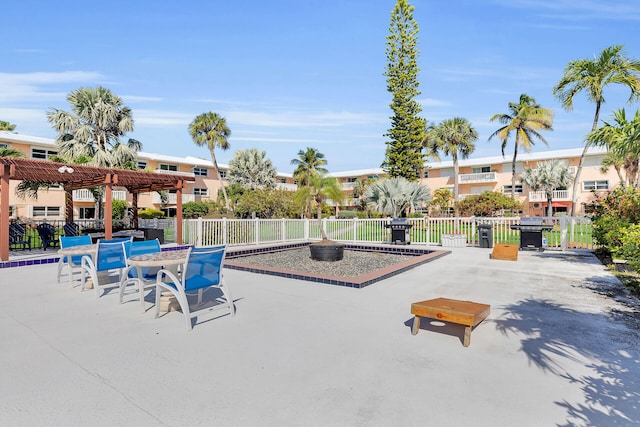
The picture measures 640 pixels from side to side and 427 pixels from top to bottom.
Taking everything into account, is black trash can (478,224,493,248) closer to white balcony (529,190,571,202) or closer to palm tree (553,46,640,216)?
palm tree (553,46,640,216)

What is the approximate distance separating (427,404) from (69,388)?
273 centimetres

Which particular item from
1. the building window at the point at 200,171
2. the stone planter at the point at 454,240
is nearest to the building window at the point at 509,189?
the stone planter at the point at 454,240

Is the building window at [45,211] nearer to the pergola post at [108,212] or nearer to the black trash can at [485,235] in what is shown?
the pergola post at [108,212]

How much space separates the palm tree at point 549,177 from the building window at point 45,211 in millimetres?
43026

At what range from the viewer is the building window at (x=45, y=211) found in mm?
27281

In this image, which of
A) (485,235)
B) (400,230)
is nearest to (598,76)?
(485,235)

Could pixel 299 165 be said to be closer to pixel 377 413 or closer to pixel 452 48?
pixel 452 48

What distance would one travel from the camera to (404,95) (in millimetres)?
26562

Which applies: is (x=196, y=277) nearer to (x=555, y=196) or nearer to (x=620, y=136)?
(x=620, y=136)

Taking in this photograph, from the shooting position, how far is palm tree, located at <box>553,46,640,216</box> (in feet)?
53.2

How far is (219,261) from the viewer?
473 centimetres

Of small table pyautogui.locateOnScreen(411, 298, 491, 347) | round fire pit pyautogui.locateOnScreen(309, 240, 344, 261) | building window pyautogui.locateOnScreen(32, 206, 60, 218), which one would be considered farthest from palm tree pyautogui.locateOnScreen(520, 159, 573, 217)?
building window pyautogui.locateOnScreen(32, 206, 60, 218)

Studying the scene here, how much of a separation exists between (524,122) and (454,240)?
22.9m

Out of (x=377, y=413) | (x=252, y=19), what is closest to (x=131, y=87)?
(x=252, y=19)
